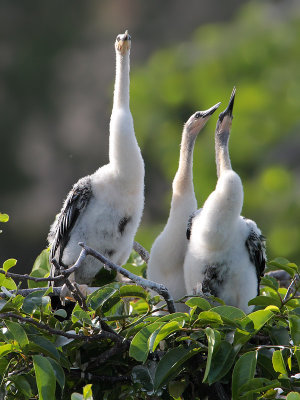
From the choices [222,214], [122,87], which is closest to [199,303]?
[222,214]

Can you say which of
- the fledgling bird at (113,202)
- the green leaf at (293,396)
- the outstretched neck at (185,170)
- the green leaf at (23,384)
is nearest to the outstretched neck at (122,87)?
the fledgling bird at (113,202)

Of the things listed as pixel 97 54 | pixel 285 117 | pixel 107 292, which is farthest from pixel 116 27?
pixel 107 292

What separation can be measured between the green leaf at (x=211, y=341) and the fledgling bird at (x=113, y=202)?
156 cm

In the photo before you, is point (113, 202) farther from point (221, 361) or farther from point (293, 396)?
point (293, 396)

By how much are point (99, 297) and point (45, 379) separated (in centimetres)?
44

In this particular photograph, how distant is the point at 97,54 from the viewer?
19047mm

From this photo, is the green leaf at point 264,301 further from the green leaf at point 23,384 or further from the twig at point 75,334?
the green leaf at point 23,384

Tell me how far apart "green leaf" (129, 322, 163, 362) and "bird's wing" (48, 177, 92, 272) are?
1.53m

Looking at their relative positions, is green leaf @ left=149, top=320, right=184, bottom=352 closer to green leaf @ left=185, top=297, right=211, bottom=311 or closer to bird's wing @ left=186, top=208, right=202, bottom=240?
green leaf @ left=185, top=297, right=211, bottom=311

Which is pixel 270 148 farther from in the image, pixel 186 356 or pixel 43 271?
pixel 186 356

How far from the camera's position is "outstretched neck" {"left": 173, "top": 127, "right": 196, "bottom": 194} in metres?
4.12

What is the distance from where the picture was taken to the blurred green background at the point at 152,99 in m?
8.88

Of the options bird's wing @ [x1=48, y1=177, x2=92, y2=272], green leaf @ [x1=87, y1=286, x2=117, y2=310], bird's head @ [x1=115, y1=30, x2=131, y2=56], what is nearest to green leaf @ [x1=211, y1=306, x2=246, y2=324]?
green leaf @ [x1=87, y1=286, x2=117, y2=310]

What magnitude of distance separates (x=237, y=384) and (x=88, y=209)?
72.0 inches
